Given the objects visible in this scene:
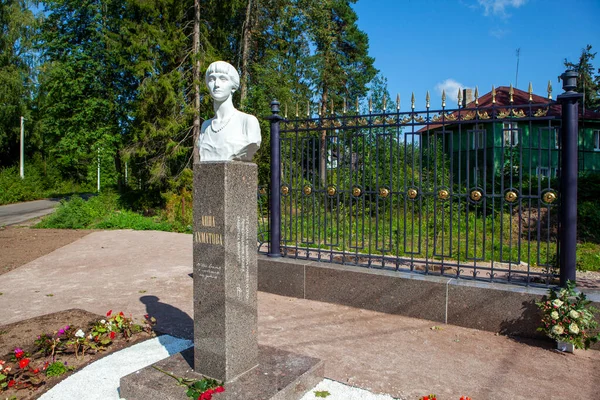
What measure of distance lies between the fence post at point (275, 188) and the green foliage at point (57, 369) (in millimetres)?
3292

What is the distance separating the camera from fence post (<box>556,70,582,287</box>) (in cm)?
446

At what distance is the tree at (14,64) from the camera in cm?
2788

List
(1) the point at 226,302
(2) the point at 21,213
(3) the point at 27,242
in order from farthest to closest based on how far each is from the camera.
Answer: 1. (2) the point at 21,213
2. (3) the point at 27,242
3. (1) the point at 226,302

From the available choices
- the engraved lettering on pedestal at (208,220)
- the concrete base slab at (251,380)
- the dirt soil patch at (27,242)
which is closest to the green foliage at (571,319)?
the concrete base slab at (251,380)

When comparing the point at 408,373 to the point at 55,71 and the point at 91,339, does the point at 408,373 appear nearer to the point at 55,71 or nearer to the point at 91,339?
the point at 91,339

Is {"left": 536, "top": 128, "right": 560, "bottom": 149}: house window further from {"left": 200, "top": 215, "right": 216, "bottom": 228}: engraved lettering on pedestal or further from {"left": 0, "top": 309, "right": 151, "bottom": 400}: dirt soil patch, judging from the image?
{"left": 0, "top": 309, "right": 151, "bottom": 400}: dirt soil patch

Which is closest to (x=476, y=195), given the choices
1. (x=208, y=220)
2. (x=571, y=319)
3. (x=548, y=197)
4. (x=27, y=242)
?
(x=548, y=197)

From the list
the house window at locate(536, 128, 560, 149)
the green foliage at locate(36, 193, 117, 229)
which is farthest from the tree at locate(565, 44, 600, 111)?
the green foliage at locate(36, 193, 117, 229)

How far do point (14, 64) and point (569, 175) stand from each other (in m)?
34.8

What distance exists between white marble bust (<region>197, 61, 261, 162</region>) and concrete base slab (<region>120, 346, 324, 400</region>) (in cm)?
173

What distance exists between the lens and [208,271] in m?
3.31

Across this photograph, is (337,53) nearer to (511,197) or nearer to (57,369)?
(511,197)

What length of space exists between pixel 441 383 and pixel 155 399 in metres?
2.29

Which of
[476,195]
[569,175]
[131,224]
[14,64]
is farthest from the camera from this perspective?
[14,64]
